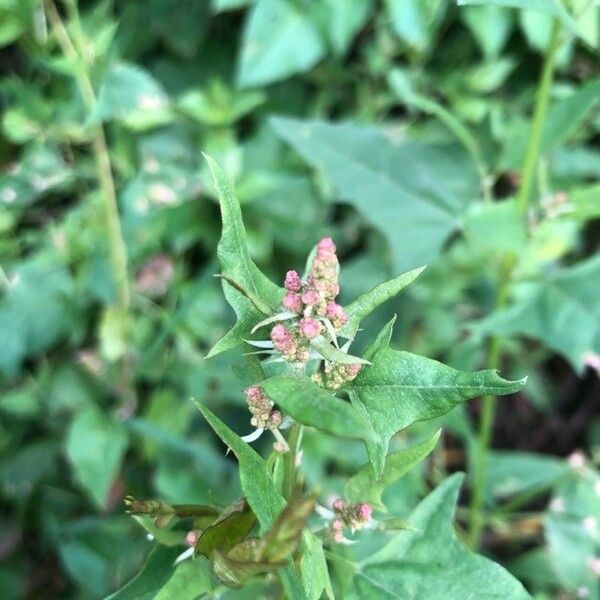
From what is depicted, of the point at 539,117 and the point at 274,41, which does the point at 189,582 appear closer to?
the point at 539,117

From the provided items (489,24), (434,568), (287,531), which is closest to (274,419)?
(287,531)

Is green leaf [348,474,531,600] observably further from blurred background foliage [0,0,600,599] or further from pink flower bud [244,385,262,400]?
blurred background foliage [0,0,600,599]

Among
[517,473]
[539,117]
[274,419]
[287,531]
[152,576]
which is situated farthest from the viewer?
[517,473]

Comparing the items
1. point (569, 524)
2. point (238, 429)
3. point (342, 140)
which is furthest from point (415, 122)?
point (569, 524)

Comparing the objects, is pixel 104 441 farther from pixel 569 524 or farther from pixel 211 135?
pixel 569 524

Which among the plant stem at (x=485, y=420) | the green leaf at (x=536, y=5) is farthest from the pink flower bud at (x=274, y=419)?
the plant stem at (x=485, y=420)

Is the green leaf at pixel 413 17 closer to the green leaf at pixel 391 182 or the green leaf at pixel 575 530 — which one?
the green leaf at pixel 391 182
